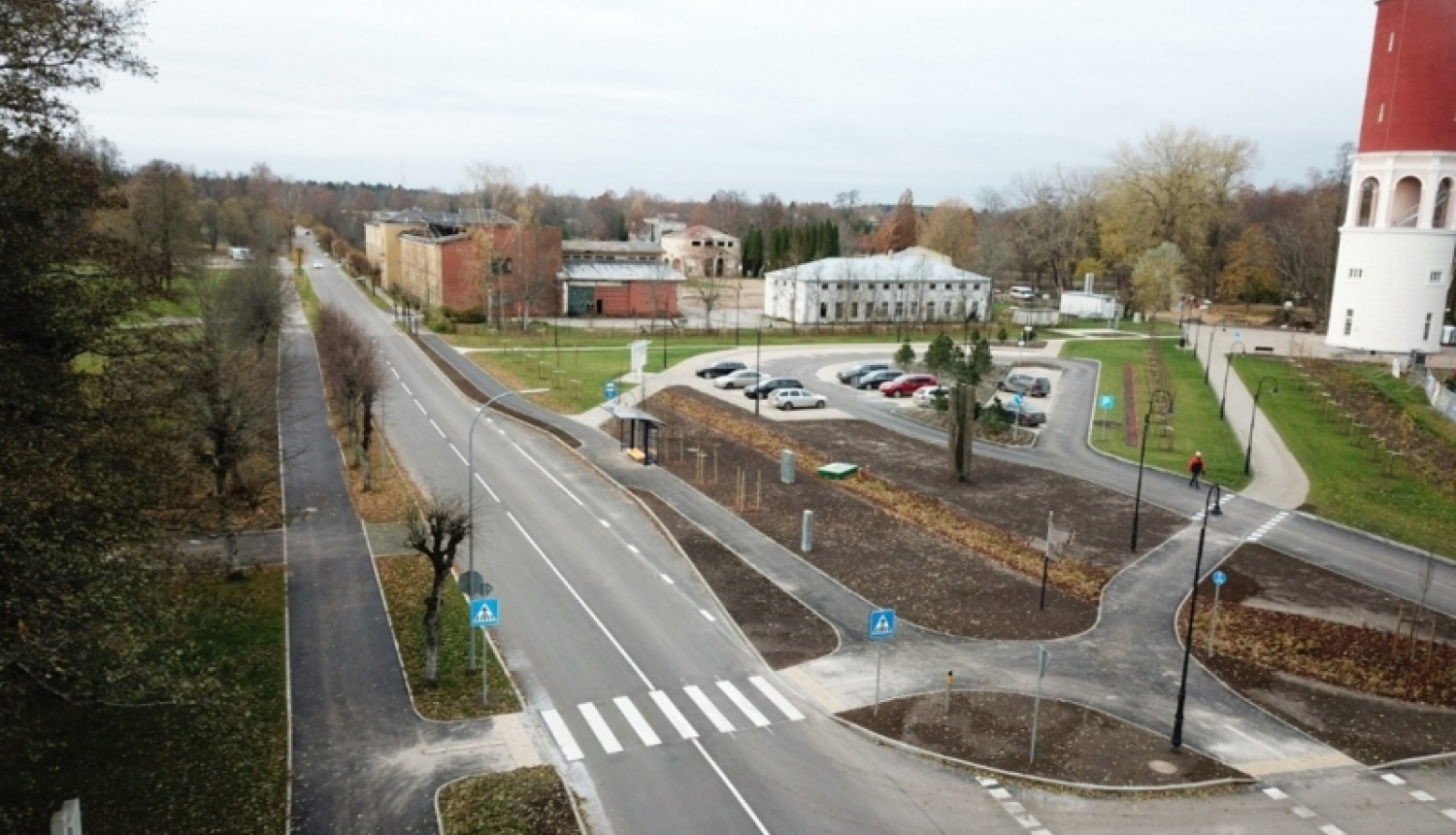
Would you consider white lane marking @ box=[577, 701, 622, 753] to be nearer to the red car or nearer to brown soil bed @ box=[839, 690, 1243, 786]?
brown soil bed @ box=[839, 690, 1243, 786]

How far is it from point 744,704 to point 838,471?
59.5ft

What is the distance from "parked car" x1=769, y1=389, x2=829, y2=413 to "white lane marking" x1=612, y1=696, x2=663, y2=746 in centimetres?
3148

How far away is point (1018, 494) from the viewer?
3547 centimetres

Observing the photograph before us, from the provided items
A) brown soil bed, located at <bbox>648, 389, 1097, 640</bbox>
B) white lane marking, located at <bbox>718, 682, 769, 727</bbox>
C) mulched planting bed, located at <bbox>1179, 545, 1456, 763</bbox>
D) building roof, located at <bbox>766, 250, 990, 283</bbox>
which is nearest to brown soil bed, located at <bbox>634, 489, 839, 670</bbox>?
white lane marking, located at <bbox>718, 682, 769, 727</bbox>

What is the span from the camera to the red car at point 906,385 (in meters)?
55.2

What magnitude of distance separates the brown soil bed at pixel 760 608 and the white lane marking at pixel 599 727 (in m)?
4.45

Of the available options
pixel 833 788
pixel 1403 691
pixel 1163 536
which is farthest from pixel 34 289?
pixel 1163 536

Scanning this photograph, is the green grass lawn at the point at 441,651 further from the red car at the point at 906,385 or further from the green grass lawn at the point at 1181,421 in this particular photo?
the red car at the point at 906,385

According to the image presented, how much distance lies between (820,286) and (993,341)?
17.2m

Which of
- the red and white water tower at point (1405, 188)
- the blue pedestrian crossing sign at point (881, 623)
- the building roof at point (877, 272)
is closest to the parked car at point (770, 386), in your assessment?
the blue pedestrian crossing sign at point (881, 623)

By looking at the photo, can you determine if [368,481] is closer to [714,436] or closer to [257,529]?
[257,529]

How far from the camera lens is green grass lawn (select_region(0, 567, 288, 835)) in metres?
15.2

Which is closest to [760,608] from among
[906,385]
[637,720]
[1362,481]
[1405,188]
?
[637,720]

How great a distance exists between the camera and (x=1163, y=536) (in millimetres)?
31078
